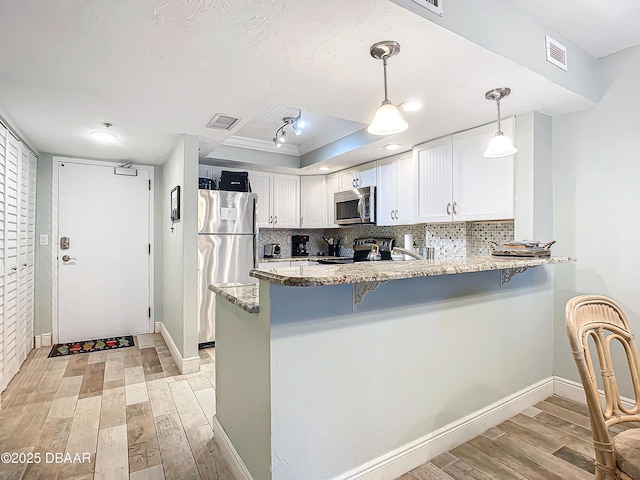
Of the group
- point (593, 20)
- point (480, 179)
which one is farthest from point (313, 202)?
point (593, 20)

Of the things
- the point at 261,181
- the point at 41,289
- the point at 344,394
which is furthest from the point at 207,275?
the point at 344,394

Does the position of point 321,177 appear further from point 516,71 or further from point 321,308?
point 321,308

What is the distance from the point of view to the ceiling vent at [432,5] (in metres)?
1.44

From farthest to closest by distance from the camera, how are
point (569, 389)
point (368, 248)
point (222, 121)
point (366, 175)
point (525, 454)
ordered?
point (368, 248) < point (366, 175) < point (222, 121) < point (569, 389) < point (525, 454)

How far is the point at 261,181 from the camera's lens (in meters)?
4.60

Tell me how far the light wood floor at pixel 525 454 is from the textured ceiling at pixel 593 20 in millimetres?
2431

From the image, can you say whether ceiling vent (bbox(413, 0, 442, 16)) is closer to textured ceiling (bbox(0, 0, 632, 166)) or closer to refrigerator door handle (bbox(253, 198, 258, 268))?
textured ceiling (bbox(0, 0, 632, 166))

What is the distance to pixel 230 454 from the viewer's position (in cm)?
177

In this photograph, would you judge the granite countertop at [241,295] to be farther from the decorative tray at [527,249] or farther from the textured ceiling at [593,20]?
the textured ceiling at [593,20]

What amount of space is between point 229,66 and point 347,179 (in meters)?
2.84

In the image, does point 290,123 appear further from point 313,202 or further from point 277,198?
point 313,202

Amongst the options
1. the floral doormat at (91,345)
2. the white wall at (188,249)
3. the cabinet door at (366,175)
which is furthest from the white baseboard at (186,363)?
the cabinet door at (366,175)

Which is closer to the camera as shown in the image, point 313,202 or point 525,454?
point 525,454

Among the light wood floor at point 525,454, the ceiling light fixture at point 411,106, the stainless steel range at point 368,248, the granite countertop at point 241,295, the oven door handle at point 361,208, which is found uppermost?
the ceiling light fixture at point 411,106
